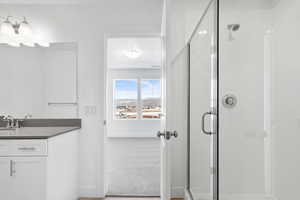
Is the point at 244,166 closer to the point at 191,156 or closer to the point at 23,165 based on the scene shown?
the point at 191,156

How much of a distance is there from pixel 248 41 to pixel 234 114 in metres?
0.24

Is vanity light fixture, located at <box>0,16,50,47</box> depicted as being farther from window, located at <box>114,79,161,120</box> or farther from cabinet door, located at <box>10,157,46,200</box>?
window, located at <box>114,79,161,120</box>

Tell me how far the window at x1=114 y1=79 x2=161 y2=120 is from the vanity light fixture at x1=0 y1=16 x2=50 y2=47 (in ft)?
13.4

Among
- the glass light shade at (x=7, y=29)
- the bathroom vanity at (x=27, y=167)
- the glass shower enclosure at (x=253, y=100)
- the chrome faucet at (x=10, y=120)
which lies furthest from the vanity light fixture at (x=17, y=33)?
the glass shower enclosure at (x=253, y=100)

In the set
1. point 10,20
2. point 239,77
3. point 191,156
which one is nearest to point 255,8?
point 239,77

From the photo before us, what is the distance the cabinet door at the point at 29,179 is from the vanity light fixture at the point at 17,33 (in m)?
1.53

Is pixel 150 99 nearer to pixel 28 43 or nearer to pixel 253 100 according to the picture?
pixel 28 43

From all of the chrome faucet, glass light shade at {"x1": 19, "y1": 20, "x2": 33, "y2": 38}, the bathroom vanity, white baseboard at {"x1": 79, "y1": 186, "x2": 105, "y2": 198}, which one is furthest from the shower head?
the chrome faucet

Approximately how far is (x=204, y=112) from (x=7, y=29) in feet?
8.96

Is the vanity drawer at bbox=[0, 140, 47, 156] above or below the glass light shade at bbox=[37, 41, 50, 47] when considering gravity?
below

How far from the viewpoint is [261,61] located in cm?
63

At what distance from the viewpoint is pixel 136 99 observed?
22.7 ft

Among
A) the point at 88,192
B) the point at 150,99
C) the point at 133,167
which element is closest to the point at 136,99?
the point at 150,99

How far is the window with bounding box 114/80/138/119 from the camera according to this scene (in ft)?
22.6
